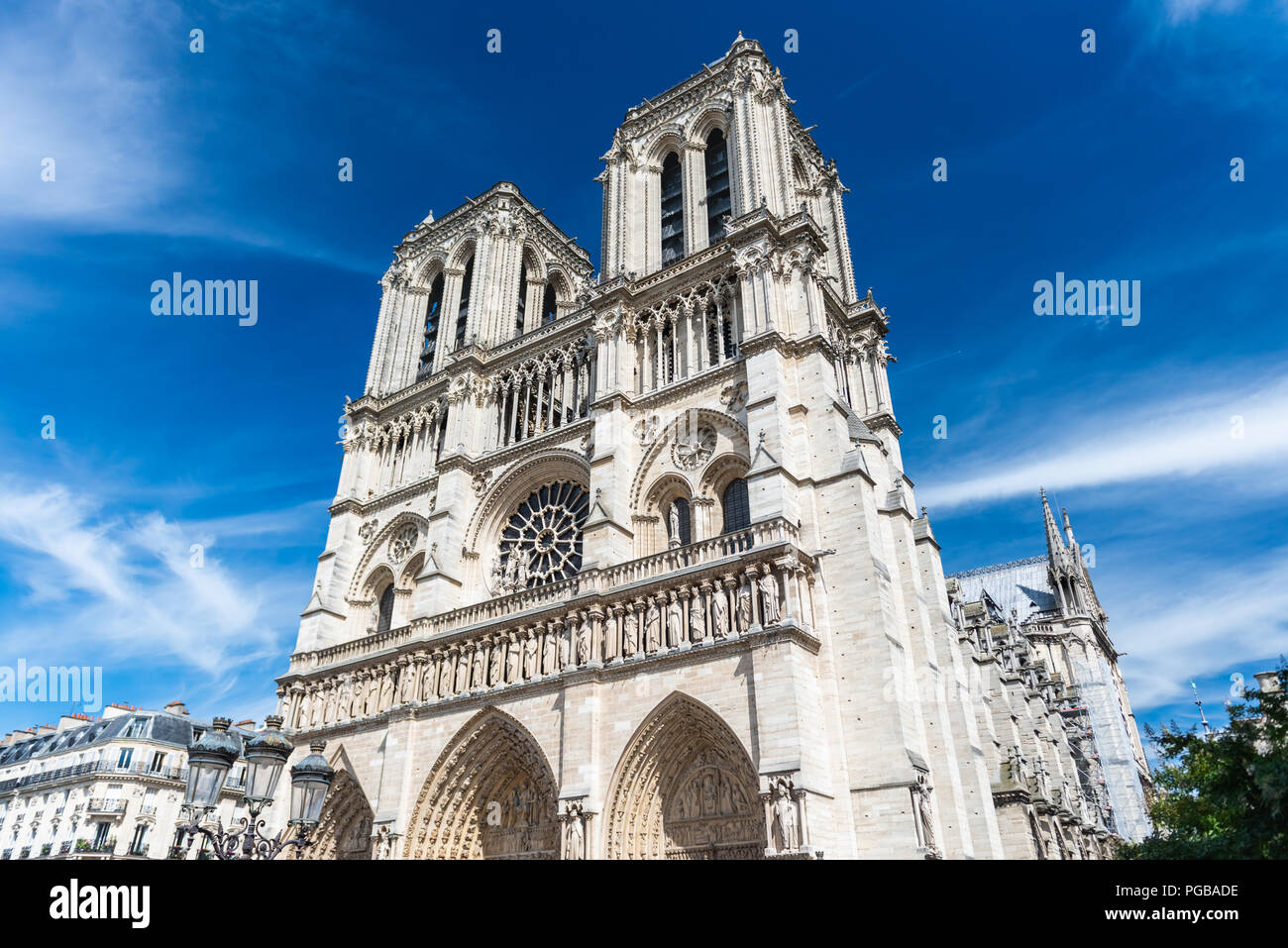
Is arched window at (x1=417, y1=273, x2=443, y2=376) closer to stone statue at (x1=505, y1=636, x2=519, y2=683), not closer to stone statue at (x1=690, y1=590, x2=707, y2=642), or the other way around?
stone statue at (x1=505, y1=636, x2=519, y2=683)

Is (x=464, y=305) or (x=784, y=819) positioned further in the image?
(x=464, y=305)

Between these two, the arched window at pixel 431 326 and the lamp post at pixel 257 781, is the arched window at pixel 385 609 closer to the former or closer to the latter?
the arched window at pixel 431 326

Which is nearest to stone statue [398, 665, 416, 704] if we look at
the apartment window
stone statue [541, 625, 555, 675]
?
stone statue [541, 625, 555, 675]

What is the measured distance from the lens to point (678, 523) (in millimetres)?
19359

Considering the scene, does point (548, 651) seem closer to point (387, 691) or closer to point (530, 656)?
point (530, 656)

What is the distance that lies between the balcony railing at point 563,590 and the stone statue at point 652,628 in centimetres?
57

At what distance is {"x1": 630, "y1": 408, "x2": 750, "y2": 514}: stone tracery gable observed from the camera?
18.8 m

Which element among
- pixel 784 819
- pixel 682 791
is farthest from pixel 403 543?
pixel 784 819

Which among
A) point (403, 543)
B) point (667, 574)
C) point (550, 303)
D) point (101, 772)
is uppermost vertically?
point (550, 303)

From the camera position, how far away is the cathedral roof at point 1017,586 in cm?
4816

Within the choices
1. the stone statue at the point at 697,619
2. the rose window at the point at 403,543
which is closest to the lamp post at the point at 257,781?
the stone statue at the point at 697,619

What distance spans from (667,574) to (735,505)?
2767 millimetres

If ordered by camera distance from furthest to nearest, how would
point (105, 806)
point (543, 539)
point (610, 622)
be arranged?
point (105, 806) → point (543, 539) → point (610, 622)
